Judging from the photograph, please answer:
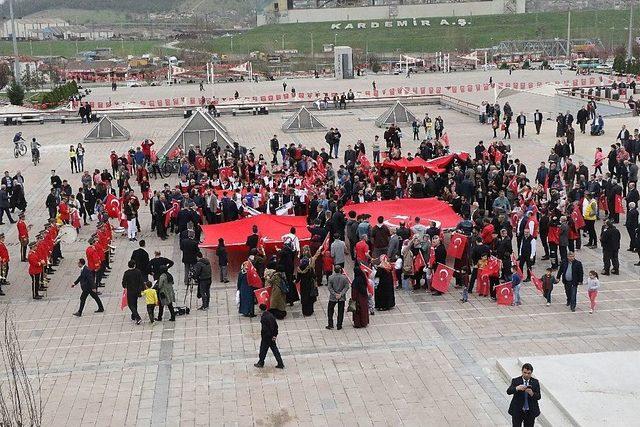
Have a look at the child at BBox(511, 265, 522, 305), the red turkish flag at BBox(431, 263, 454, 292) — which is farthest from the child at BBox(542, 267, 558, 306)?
the red turkish flag at BBox(431, 263, 454, 292)

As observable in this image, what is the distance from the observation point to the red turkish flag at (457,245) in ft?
54.7

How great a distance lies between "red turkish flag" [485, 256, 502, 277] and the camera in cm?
1592

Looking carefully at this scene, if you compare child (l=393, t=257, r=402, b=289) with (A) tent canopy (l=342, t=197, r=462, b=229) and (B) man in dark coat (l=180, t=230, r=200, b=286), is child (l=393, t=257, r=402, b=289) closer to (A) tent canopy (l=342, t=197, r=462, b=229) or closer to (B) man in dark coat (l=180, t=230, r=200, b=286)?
(A) tent canopy (l=342, t=197, r=462, b=229)

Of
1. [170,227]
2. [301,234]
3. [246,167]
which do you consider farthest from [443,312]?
[246,167]

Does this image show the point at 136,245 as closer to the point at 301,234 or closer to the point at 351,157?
the point at 301,234

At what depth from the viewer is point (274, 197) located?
21734mm

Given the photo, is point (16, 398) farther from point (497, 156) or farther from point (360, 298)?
point (497, 156)

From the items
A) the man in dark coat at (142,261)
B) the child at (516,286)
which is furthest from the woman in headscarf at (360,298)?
the man in dark coat at (142,261)

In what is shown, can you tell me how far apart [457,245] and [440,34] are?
382 ft

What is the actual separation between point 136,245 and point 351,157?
876 centimetres

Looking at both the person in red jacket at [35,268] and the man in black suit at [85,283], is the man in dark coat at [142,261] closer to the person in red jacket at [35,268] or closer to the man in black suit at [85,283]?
the man in black suit at [85,283]

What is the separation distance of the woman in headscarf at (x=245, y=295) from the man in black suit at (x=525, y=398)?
609cm

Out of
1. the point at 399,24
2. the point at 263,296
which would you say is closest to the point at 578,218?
the point at 263,296

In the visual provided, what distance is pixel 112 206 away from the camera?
21797 mm
